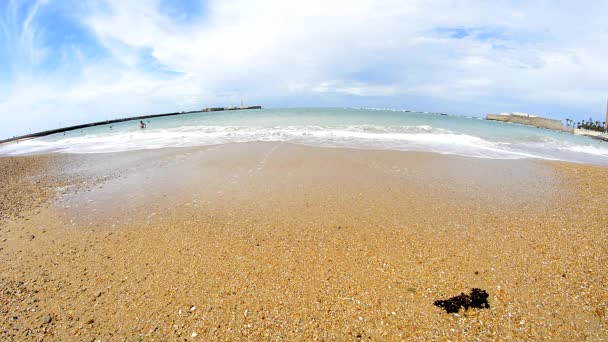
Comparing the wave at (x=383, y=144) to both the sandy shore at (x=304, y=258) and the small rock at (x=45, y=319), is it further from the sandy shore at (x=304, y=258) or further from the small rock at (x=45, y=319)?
the small rock at (x=45, y=319)

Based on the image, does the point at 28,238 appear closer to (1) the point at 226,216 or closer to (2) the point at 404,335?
(1) the point at 226,216

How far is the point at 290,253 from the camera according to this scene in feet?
14.2

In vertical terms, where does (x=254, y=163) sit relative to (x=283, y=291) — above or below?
above

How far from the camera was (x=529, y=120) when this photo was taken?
181ft

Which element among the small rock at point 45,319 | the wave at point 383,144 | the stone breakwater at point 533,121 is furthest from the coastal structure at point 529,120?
the small rock at point 45,319

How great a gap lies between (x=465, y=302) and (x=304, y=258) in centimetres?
228

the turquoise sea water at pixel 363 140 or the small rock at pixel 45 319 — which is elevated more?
the turquoise sea water at pixel 363 140

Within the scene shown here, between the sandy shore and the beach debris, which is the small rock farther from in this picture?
the beach debris

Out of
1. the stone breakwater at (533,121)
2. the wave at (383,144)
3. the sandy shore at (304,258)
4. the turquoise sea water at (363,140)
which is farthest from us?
the stone breakwater at (533,121)

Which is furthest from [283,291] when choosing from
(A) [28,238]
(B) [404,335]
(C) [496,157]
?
(C) [496,157]

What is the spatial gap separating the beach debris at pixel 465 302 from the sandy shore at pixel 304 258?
10cm

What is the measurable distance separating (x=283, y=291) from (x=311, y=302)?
0.43 m

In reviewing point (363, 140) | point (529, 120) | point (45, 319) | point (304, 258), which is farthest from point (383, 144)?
point (529, 120)

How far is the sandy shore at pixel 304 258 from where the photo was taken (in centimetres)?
294
